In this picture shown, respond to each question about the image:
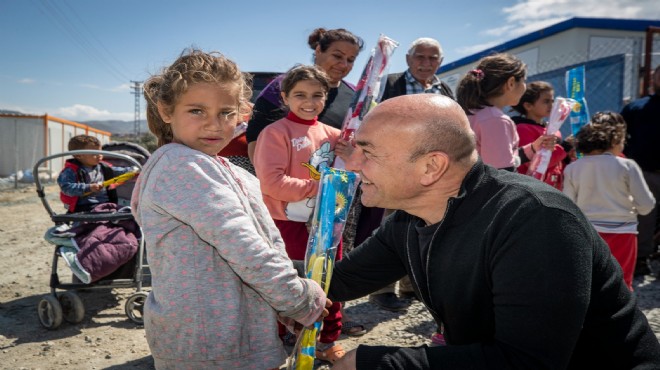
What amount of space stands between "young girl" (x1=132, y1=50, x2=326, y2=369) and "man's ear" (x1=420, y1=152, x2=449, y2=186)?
22.0 inches

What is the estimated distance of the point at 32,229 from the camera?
8062 mm

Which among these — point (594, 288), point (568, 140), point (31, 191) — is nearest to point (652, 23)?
point (568, 140)

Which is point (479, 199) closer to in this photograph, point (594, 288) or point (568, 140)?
point (594, 288)

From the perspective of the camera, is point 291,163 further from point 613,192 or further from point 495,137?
point 613,192

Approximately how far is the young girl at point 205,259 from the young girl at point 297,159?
1133mm

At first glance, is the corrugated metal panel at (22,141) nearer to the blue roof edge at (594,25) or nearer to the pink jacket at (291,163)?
the blue roof edge at (594,25)

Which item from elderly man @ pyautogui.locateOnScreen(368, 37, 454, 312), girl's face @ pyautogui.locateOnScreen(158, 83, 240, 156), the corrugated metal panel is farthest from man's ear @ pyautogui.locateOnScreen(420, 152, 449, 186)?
the corrugated metal panel

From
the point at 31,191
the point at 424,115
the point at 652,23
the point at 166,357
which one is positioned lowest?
the point at 31,191

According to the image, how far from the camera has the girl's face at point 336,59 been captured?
3.61 m

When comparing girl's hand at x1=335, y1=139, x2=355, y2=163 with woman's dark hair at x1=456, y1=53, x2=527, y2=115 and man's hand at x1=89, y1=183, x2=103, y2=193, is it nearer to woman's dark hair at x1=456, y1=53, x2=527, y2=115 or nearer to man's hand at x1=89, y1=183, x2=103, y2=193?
woman's dark hair at x1=456, y1=53, x2=527, y2=115

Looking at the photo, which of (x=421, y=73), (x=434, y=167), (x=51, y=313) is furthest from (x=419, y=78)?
(x=51, y=313)

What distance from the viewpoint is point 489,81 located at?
3643 millimetres

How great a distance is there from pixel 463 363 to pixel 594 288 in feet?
1.65

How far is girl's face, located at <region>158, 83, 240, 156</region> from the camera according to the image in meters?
1.75
